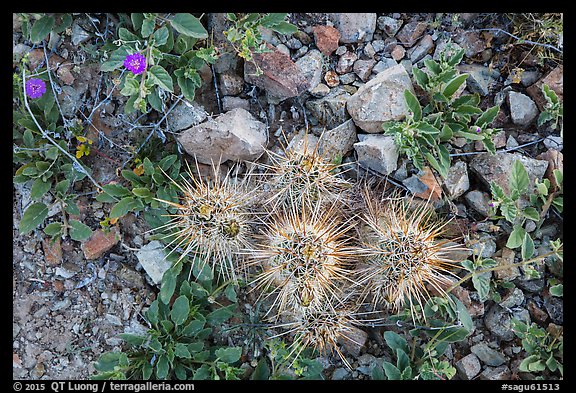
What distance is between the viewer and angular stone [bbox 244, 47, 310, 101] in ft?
13.5

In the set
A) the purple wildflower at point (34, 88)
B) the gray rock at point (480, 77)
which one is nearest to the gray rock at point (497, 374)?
the gray rock at point (480, 77)

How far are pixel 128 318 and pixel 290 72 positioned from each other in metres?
2.45

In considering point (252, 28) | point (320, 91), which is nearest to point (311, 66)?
point (320, 91)

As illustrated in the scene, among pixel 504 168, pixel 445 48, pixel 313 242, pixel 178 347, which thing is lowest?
pixel 178 347

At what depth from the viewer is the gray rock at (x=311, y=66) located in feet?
13.8

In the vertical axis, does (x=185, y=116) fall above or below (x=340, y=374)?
→ above

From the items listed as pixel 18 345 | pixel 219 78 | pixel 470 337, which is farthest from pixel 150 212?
pixel 470 337

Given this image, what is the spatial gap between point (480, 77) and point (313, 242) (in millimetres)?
2147

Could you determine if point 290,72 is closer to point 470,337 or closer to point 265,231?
point 265,231

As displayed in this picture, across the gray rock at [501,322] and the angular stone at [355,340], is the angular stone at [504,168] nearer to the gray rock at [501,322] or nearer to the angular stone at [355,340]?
the gray rock at [501,322]

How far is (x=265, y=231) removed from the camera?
157 inches

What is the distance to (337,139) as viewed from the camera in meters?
4.12

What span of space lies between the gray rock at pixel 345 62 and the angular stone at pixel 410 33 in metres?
0.43

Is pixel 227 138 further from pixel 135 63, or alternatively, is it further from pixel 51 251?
pixel 51 251
